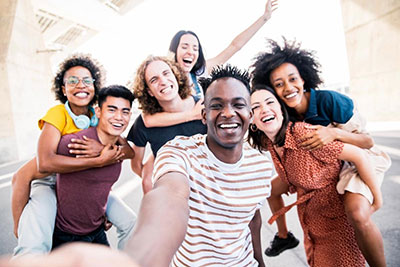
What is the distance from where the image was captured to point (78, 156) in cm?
173

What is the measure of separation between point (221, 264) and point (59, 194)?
1.39 meters

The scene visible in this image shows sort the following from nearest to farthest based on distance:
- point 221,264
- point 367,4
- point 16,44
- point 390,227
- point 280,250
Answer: point 221,264, point 280,250, point 390,227, point 367,4, point 16,44

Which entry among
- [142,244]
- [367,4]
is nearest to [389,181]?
[142,244]

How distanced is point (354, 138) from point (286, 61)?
83 centimetres

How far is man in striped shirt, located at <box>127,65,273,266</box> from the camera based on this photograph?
4.38 feet

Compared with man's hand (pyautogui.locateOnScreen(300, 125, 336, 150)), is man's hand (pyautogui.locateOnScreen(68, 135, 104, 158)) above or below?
above

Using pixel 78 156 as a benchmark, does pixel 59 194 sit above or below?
below

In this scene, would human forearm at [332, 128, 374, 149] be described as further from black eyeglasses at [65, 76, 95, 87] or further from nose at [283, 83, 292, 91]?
black eyeglasses at [65, 76, 95, 87]

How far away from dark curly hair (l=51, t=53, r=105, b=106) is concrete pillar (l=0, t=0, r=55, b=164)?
814cm

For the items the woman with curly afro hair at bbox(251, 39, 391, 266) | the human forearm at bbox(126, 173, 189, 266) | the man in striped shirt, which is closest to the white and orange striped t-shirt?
the man in striped shirt

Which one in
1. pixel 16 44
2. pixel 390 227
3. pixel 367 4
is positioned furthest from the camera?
pixel 16 44

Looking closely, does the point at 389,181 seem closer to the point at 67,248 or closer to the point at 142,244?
the point at 142,244

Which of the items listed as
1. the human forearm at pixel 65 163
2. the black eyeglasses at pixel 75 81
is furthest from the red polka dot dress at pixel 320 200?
the black eyeglasses at pixel 75 81

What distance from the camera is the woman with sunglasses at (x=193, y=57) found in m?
1.89
